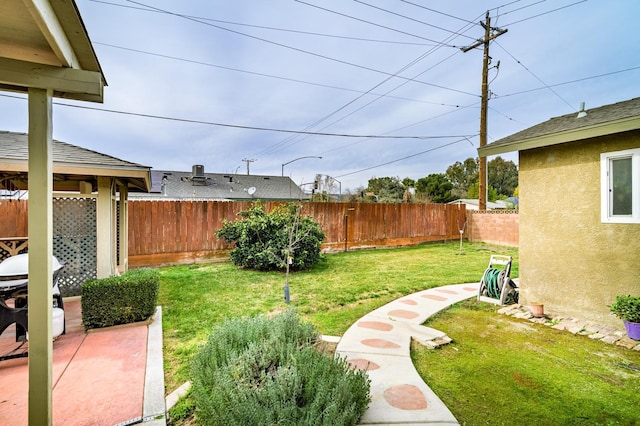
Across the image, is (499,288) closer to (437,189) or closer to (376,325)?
(376,325)

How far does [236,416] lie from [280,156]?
29.4 meters

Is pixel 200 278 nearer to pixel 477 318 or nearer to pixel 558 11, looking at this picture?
pixel 477 318

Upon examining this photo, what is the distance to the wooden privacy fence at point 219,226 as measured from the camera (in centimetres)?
845

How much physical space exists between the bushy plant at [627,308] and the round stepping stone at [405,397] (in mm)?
3220

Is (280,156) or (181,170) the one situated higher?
(280,156)

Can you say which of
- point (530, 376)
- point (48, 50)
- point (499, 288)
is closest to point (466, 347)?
point (530, 376)

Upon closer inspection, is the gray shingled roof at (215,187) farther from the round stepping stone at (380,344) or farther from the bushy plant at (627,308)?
the bushy plant at (627,308)

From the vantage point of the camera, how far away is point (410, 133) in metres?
16.9

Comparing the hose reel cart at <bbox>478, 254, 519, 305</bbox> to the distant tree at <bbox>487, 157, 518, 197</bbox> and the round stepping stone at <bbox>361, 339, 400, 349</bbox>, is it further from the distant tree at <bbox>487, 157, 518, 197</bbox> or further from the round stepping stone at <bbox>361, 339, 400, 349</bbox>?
the distant tree at <bbox>487, 157, 518, 197</bbox>

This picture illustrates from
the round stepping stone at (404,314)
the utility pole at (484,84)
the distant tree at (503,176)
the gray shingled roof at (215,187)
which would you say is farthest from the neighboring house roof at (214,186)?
the distant tree at (503,176)

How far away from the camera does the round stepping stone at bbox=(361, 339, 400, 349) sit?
356 cm

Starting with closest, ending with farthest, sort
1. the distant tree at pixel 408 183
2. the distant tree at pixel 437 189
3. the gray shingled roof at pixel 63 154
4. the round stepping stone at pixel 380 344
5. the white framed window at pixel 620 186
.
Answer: the round stepping stone at pixel 380 344 < the white framed window at pixel 620 186 < the gray shingled roof at pixel 63 154 < the distant tree at pixel 437 189 < the distant tree at pixel 408 183

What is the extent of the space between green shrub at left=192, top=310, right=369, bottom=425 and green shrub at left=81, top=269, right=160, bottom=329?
204cm

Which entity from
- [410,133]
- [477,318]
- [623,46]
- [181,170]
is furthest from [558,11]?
[181,170]
